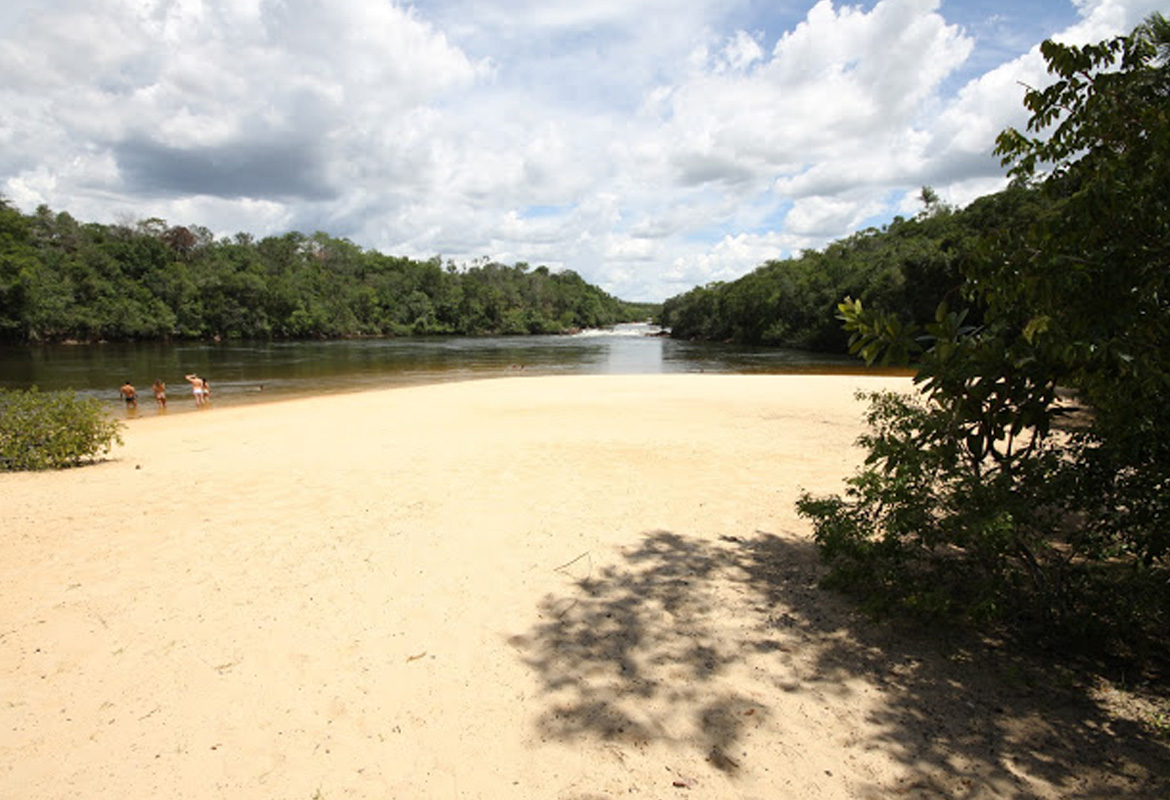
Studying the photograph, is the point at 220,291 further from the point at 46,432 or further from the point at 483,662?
the point at 483,662

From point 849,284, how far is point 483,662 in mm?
59150

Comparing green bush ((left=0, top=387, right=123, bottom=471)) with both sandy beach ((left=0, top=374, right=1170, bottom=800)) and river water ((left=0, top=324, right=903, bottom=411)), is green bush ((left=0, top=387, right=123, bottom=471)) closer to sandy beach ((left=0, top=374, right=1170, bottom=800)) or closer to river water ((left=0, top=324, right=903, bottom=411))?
sandy beach ((left=0, top=374, right=1170, bottom=800))

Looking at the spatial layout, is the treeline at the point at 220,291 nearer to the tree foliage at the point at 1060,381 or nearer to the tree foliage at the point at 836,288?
the tree foliage at the point at 836,288

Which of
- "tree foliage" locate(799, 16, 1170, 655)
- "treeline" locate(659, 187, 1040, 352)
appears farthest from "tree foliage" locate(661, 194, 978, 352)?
"tree foliage" locate(799, 16, 1170, 655)

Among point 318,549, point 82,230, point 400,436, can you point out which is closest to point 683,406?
point 400,436

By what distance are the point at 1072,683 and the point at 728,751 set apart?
2.08 m

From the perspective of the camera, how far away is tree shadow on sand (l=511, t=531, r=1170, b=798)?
2711 millimetres

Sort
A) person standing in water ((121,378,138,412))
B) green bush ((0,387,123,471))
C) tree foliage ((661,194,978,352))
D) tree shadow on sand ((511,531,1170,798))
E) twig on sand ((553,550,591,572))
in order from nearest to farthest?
1. tree shadow on sand ((511,531,1170,798))
2. twig on sand ((553,550,591,572))
3. green bush ((0,387,123,471))
4. person standing in water ((121,378,138,412))
5. tree foliage ((661,194,978,352))

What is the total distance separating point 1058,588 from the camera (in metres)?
3.55

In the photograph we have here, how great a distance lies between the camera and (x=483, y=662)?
144 inches

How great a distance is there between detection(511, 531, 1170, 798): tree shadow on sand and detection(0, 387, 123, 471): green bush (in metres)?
9.02

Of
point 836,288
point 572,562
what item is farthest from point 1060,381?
point 836,288

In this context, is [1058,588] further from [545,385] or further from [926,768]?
[545,385]

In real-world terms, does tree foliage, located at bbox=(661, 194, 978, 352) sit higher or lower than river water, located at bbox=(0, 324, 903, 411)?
higher
